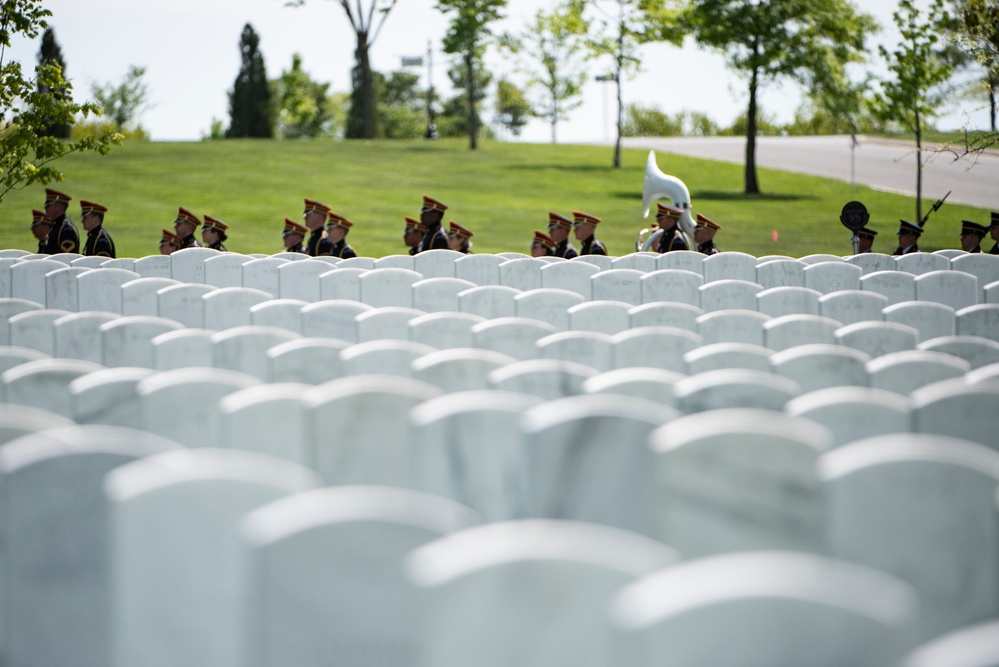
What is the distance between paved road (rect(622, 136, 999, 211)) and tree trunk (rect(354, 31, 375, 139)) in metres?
13.1

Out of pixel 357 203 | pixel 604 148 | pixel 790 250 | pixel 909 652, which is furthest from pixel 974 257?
pixel 604 148

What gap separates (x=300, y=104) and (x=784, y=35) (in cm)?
4368

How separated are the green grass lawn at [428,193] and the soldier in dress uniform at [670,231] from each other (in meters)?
13.6

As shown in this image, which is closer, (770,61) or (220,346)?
(220,346)

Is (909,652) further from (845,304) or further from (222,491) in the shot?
(845,304)

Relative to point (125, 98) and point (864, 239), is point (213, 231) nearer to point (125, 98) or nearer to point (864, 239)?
point (864, 239)

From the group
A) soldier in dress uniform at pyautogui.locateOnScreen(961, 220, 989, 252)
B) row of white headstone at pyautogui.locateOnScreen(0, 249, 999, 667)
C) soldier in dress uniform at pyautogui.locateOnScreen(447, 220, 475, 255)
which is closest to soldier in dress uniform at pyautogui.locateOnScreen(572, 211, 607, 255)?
soldier in dress uniform at pyautogui.locateOnScreen(447, 220, 475, 255)

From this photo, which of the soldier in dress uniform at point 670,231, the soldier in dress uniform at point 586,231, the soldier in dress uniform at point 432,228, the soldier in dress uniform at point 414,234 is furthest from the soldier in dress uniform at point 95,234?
the soldier in dress uniform at point 670,231

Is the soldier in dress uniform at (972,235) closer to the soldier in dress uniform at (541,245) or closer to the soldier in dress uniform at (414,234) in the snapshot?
the soldier in dress uniform at (541,245)

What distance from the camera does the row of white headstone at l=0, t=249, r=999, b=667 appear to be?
203cm

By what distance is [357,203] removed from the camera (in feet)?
110

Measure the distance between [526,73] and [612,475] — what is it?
164 feet

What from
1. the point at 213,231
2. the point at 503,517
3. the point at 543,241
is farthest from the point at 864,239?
the point at 503,517

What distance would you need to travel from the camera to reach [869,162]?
140 feet
